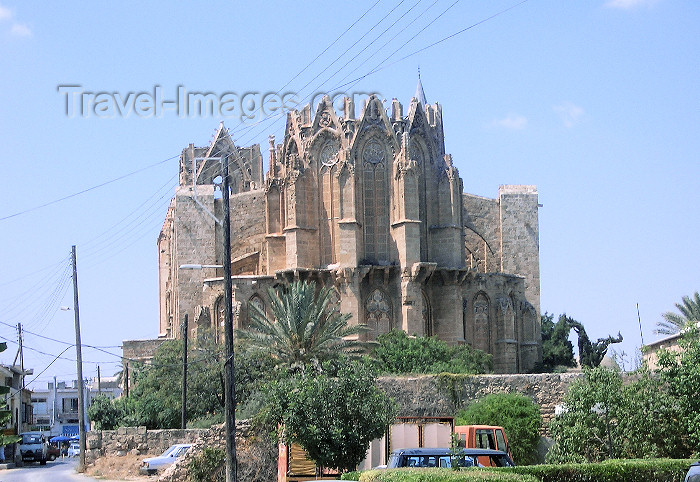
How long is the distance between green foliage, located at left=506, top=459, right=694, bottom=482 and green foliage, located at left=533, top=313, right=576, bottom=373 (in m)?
39.4

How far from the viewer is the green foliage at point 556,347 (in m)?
62.8

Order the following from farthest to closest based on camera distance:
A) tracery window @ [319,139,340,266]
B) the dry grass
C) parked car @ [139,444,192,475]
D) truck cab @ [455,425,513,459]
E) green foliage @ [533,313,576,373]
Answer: green foliage @ [533,313,576,373] < tracery window @ [319,139,340,266] < the dry grass < parked car @ [139,444,192,475] < truck cab @ [455,425,513,459]

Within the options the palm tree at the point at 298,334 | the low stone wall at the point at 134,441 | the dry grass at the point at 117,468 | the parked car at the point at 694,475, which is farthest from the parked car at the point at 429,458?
the palm tree at the point at 298,334

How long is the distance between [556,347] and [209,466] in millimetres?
38817

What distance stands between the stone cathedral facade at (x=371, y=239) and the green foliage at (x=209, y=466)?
1065 inches

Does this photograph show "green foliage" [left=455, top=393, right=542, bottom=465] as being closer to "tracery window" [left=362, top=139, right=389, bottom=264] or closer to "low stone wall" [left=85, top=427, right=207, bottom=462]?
"low stone wall" [left=85, top=427, right=207, bottom=462]

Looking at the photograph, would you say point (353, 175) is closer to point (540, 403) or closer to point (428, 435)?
point (540, 403)

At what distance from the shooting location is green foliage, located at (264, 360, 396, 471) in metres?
23.8

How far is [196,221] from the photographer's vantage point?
62938 mm

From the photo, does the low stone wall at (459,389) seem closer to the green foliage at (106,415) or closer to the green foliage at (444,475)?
the green foliage at (444,475)

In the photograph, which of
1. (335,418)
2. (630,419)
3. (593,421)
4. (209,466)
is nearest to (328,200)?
(209,466)

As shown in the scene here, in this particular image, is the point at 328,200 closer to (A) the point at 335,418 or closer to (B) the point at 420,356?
(B) the point at 420,356

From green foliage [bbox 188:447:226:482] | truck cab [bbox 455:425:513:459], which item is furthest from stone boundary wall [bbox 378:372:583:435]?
green foliage [bbox 188:447:226:482]

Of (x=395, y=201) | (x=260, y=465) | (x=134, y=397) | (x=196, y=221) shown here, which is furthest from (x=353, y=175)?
→ (x=260, y=465)
